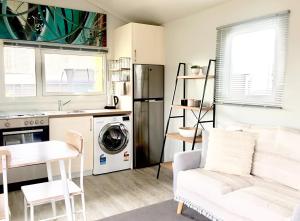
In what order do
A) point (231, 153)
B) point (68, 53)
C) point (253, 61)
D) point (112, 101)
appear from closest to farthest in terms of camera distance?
point (231, 153) < point (253, 61) < point (68, 53) < point (112, 101)

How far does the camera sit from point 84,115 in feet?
12.9

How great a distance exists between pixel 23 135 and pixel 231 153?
2.56 meters

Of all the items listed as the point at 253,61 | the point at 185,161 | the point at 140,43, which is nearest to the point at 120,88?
the point at 140,43

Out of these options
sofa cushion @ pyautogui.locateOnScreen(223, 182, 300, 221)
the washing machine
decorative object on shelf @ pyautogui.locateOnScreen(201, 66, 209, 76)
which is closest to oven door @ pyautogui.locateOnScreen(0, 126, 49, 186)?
the washing machine

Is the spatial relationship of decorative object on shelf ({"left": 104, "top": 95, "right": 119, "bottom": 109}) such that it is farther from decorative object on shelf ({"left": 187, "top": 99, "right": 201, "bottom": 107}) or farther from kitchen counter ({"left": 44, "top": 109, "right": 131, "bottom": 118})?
decorative object on shelf ({"left": 187, "top": 99, "right": 201, "bottom": 107})

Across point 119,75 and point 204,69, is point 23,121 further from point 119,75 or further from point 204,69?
point 204,69

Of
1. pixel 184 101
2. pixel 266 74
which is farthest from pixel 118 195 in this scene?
pixel 266 74

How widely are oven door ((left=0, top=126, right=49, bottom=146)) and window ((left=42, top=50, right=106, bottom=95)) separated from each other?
823 millimetres

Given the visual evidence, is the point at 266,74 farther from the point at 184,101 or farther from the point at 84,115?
the point at 84,115

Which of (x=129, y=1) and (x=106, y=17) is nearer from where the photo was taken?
(x=129, y=1)

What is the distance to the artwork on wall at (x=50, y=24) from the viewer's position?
12.5 feet

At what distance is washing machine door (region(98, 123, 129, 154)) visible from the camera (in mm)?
4116

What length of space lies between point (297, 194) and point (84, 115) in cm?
279

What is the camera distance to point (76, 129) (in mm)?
3875
